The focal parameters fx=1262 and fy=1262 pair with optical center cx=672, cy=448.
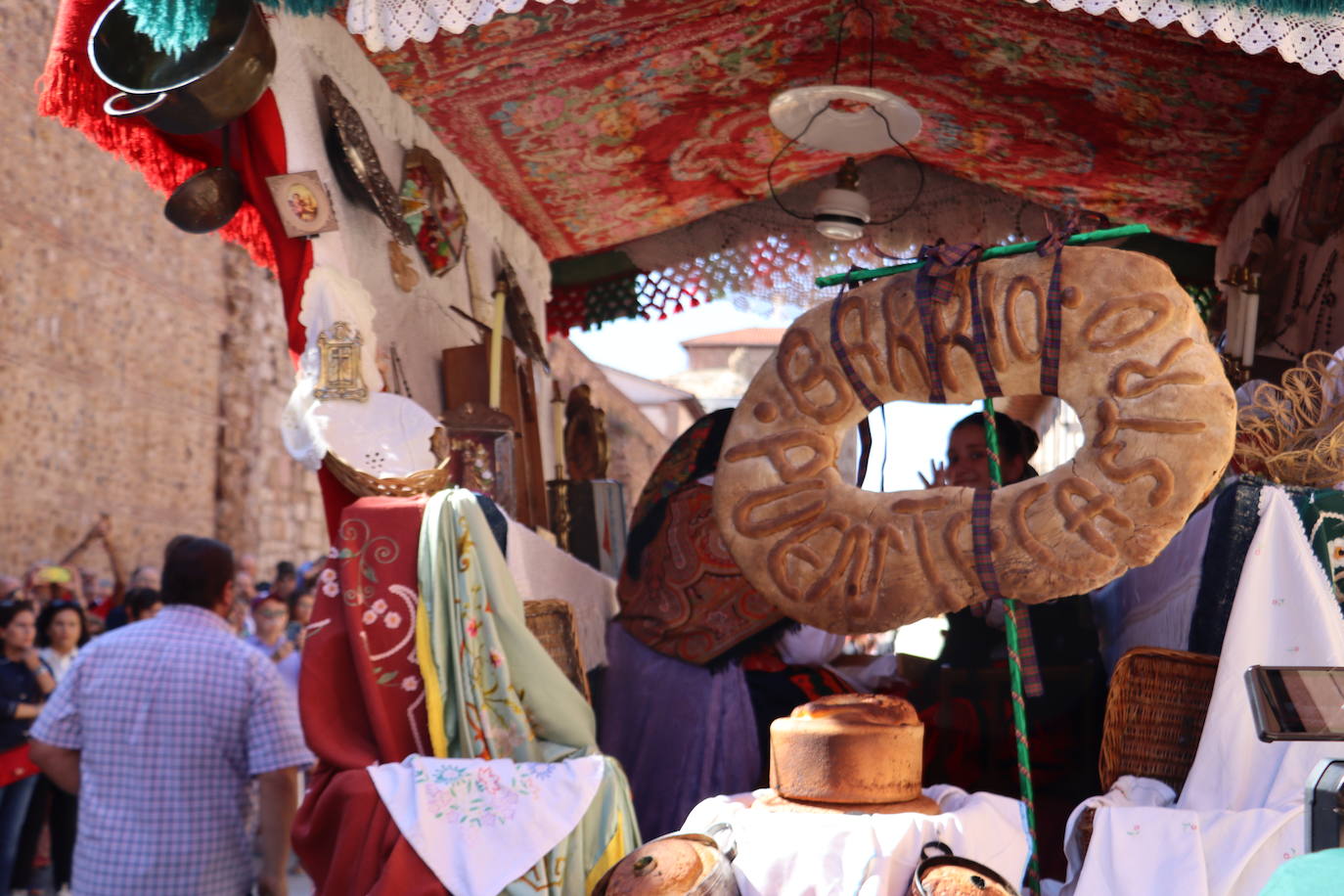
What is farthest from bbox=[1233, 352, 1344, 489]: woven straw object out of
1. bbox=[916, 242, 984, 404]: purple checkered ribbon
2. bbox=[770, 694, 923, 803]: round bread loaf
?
bbox=[770, 694, 923, 803]: round bread loaf

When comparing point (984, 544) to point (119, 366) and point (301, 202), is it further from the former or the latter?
point (119, 366)

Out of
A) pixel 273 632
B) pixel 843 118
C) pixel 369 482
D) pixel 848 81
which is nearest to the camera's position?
pixel 369 482

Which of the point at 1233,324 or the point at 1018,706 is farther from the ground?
the point at 1233,324

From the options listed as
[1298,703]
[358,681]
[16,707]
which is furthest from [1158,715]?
[16,707]

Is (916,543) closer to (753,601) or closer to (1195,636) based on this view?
(1195,636)

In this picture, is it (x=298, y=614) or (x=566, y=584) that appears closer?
(x=566, y=584)

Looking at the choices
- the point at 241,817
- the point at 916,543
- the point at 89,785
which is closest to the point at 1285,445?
the point at 916,543

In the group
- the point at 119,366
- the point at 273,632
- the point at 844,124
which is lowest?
the point at 273,632

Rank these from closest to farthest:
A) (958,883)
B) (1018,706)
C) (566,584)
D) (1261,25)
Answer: (958,883) < (1018,706) < (1261,25) < (566,584)

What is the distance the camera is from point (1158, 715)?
9.53 feet

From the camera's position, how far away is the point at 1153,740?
9.57ft

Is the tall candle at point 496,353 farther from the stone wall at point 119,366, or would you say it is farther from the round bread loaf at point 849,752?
the stone wall at point 119,366

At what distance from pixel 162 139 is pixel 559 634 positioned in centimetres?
172

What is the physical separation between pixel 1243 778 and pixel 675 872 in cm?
131
